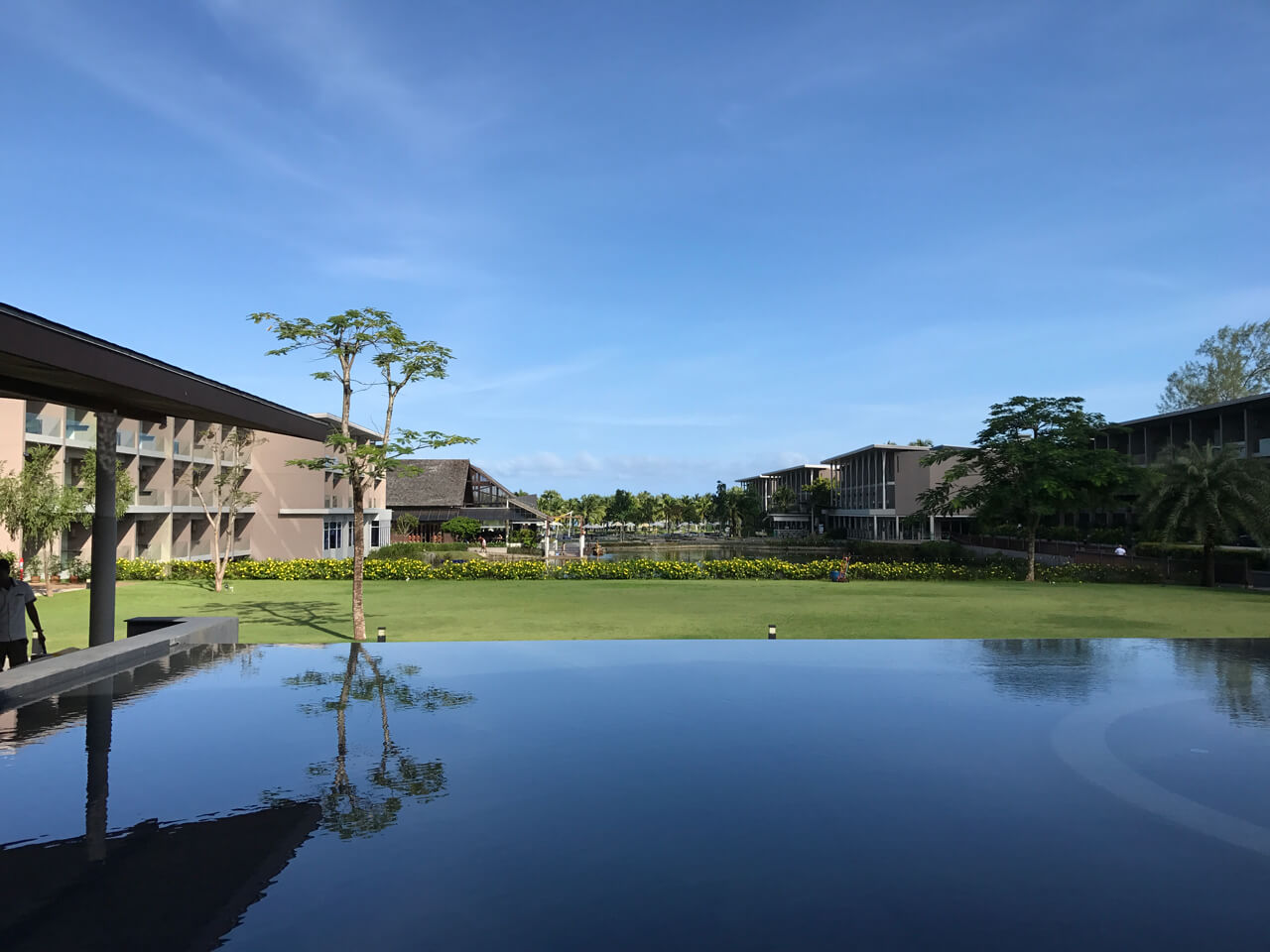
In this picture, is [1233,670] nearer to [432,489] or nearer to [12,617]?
[12,617]

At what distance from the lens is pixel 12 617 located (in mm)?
10273

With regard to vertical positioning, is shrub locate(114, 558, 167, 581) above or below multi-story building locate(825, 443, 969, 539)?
below

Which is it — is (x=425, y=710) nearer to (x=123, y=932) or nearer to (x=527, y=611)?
(x=123, y=932)

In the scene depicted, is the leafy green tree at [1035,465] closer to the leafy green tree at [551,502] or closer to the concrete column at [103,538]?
the concrete column at [103,538]

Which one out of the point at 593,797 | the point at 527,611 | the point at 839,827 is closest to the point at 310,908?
the point at 593,797

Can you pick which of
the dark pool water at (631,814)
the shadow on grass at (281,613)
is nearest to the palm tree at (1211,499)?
the dark pool water at (631,814)

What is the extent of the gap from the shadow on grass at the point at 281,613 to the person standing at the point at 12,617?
7042mm

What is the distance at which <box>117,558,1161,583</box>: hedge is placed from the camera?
33781 millimetres

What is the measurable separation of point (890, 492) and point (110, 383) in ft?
264

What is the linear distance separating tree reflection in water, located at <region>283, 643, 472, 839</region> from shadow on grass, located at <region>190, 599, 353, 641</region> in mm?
5796

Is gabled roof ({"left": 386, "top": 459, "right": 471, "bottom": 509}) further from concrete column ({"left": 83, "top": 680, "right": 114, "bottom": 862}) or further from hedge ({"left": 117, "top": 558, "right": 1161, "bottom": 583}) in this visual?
concrete column ({"left": 83, "top": 680, "right": 114, "bottom": 862})

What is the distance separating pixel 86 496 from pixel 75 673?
25.2 m

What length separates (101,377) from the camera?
809cm

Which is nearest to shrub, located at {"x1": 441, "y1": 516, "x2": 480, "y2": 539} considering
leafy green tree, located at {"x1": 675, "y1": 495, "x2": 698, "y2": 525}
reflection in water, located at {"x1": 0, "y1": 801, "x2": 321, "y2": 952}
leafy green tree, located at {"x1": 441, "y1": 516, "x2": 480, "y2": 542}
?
leafy green tree, located at {"x1": 441, "y1": 516, "x2": 480, "y2": 542}
